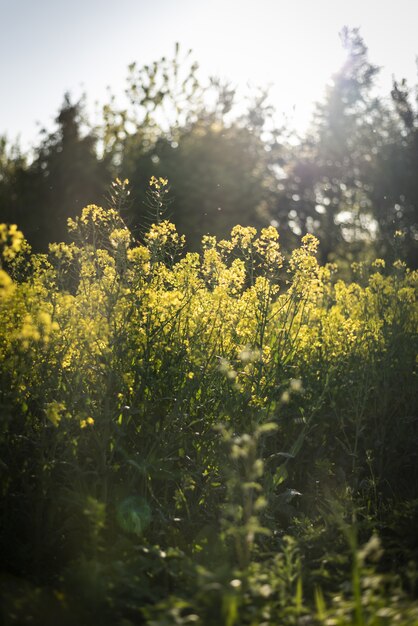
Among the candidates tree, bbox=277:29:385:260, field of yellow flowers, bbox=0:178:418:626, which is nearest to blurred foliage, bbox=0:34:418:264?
tree, bbox=277:29:385:260

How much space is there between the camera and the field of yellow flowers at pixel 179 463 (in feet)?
9.39

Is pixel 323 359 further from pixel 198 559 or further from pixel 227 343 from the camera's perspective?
pixel 198 559

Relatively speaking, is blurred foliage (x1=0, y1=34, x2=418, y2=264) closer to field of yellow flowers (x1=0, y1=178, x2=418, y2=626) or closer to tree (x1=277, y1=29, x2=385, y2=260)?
tree (x1=277, y1=29, x2=385, y2=260)

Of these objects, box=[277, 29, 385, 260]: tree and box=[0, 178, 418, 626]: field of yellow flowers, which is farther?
box=[277, 29, 385, 260]: tree

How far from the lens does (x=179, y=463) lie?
15.0 ft

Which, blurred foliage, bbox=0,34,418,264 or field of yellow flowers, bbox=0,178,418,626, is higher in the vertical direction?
blurred foliage, bbox=0,34,418,264

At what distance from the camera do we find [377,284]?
7.32 m

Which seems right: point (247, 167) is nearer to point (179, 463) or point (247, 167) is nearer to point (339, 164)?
point (339, 164)

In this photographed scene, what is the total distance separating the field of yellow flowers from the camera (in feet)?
9.39

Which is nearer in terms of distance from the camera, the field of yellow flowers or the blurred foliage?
the field of yellow flowers

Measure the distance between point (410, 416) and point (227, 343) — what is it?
1.94 m

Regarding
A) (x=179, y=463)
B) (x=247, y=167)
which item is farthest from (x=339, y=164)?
(x=179, y=463)

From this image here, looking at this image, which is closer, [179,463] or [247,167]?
[179,463]

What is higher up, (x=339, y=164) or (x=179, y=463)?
(x=339, y=164)
